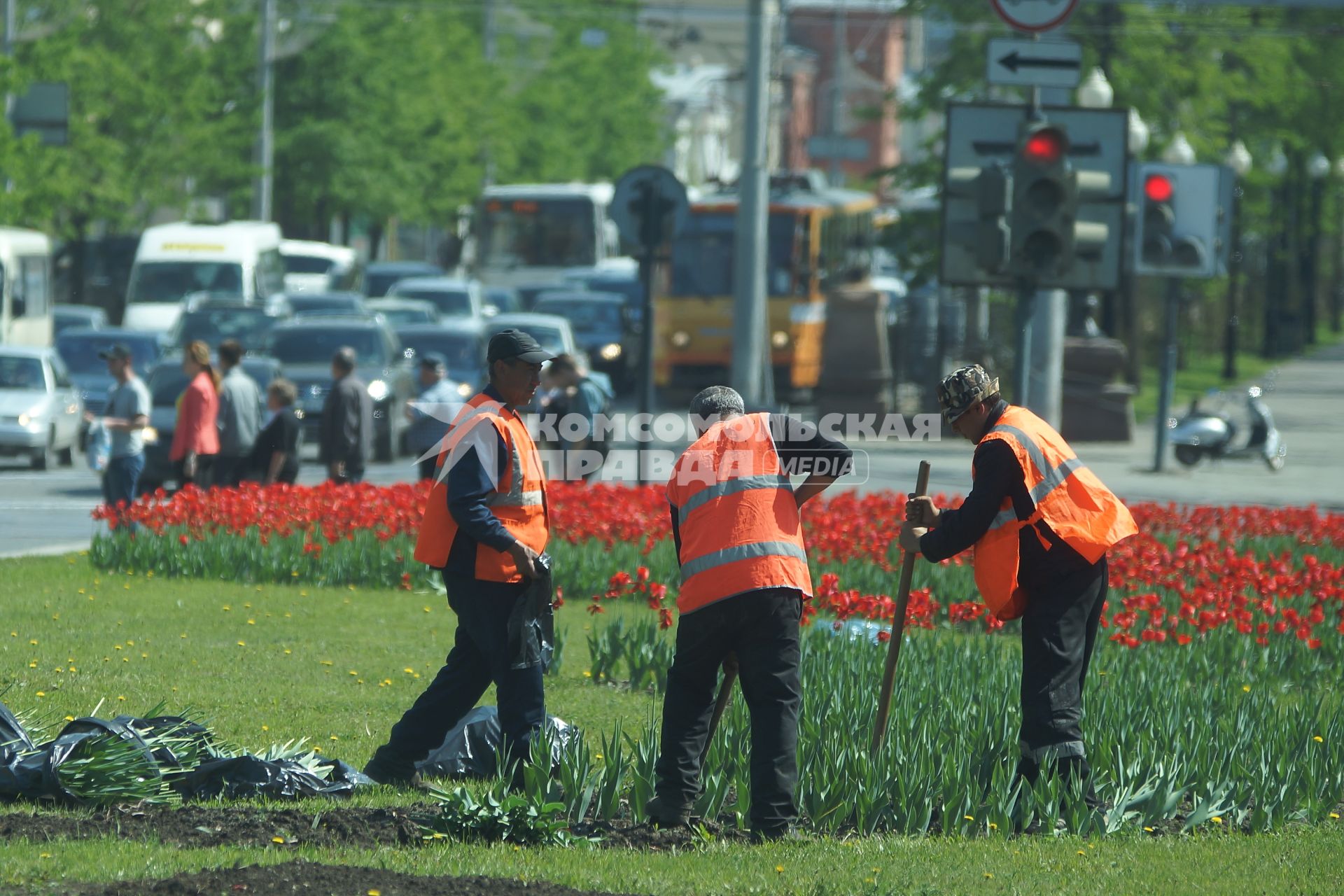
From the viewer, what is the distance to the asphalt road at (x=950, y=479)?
704 inches

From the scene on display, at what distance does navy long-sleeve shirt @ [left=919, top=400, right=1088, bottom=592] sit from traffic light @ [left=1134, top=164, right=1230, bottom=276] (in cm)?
944

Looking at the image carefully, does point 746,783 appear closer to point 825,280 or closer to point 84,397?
point 84,397

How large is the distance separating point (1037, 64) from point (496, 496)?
5.70 m

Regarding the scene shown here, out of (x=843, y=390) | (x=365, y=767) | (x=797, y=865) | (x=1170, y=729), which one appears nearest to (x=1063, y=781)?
(x=1170, y=729)

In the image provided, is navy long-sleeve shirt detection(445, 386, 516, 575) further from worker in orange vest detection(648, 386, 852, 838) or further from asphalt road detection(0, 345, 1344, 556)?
asphalt road detection(0, 345, 1344, 556)

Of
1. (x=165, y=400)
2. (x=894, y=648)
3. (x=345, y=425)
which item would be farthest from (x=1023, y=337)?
(x=165, y=400)

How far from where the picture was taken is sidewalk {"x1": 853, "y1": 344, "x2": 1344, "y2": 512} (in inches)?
869

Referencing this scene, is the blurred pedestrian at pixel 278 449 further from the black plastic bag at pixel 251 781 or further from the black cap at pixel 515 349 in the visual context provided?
the black plastic bag at pixel 251 781

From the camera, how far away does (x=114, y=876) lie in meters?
5.74

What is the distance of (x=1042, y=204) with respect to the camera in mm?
10570

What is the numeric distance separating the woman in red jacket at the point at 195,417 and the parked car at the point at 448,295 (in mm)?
21539

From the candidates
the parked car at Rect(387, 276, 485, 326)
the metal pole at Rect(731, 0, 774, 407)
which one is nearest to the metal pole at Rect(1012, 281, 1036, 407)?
the metal pole at Rect(731, 0, 774, 407)

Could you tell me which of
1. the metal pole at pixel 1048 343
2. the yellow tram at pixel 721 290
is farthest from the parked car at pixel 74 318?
the metal pole at pixel 1048 343

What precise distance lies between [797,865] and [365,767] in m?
1.97
